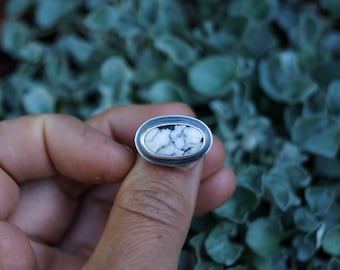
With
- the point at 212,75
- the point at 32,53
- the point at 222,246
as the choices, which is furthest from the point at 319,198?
the point at 32,53

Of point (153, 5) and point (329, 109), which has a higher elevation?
point (153, 5)

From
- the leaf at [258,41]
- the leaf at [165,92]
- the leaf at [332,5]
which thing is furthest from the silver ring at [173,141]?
the leaf at [332,5]

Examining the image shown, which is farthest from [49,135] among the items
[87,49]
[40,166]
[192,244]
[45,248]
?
[87,49]

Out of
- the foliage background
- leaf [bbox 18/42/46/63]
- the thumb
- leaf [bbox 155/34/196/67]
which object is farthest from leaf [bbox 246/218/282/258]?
leaf [bbox 18/42/46/63]

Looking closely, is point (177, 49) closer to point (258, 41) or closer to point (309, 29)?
point (258, 41)

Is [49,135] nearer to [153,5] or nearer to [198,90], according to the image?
[198,90]
